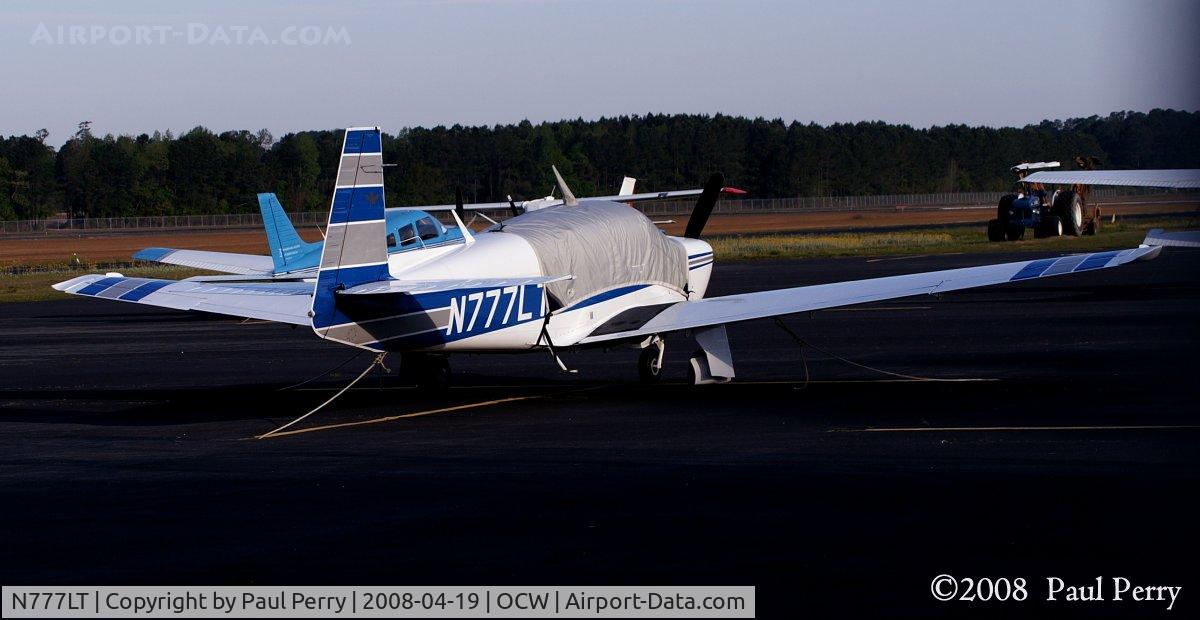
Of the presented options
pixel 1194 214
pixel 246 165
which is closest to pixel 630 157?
pixel 246 165

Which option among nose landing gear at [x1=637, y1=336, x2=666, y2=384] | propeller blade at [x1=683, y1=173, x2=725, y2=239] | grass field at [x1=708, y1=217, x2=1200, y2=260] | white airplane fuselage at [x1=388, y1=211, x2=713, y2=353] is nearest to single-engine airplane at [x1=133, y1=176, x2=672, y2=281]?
propeller blade at [x1=683, y1=173, x2=725, y2=239]

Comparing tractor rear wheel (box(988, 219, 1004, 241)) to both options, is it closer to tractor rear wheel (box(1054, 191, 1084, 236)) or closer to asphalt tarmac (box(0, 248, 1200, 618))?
tractor rear wheel (box(1054, 191, 1084, 236))

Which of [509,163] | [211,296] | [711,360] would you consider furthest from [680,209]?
[211,296]

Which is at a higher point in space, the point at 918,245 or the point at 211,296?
the point at 211,296

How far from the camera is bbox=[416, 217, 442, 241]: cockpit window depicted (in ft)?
70.8

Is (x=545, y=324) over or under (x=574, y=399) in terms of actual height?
over

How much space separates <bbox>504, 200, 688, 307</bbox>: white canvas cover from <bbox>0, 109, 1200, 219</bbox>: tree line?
3739 inches

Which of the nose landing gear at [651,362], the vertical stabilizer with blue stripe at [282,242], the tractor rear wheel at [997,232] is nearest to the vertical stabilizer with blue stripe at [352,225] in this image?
the nose landing gear at [651,362]

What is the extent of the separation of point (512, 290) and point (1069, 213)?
42.2m

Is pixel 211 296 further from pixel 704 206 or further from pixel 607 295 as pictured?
pixel 704 206

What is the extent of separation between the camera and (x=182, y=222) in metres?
127

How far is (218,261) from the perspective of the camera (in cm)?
3061

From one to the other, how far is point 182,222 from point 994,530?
5030 inches

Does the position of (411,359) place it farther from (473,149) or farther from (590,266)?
(473,149)
